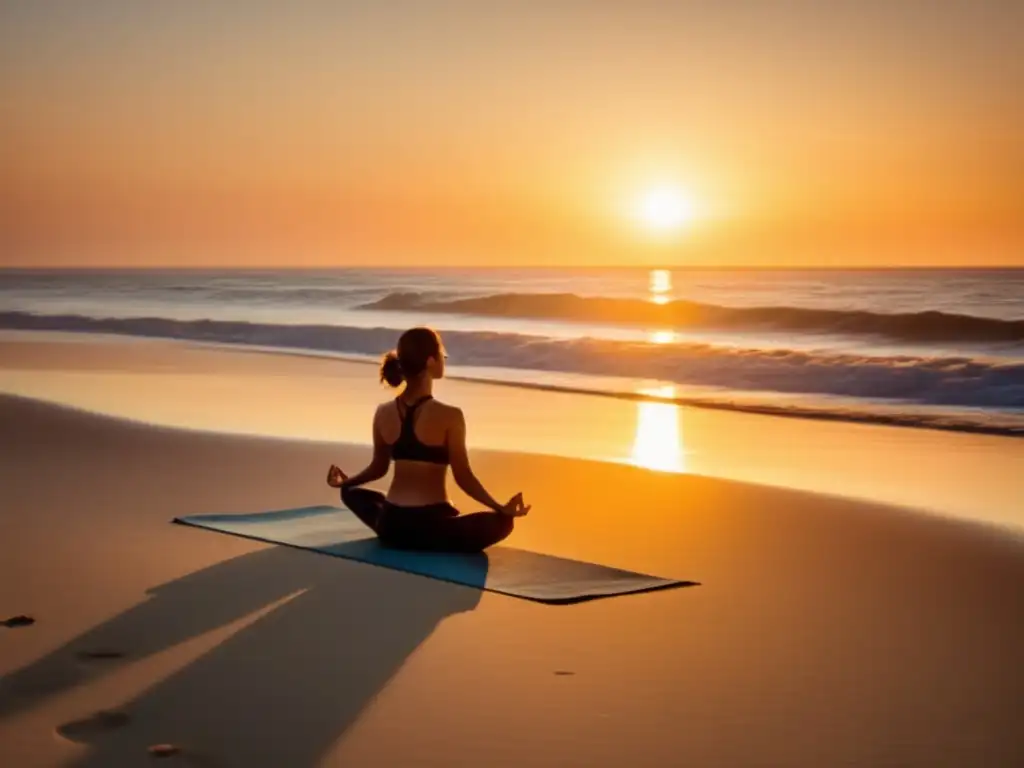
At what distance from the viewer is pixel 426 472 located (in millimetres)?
6328

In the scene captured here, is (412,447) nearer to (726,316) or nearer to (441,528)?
(441,528)

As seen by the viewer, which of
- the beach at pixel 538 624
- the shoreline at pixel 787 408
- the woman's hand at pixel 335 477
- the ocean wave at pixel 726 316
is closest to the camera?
the beach at pixel 538 624

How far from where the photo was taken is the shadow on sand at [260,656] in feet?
12.5

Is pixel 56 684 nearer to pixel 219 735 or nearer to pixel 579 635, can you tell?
pixel 219 735

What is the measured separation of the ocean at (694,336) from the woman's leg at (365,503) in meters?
7.87

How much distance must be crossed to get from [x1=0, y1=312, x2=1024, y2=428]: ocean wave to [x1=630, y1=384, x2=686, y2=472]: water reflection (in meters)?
3.44

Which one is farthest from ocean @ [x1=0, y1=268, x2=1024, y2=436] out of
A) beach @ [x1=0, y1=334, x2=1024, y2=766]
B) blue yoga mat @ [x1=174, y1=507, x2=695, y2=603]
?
blue yoga mat @ [x1=174, y1=507, x2=695, y2=603]

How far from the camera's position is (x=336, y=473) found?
6.46 m

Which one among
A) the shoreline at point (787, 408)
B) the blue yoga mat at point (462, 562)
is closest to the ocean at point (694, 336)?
the shoreline at point (787, 408)

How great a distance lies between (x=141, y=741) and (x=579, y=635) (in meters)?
1.81

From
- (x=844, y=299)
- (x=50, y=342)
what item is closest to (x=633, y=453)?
(x=50, y=342)

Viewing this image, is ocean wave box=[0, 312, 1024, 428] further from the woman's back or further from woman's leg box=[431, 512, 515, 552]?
the woman's back

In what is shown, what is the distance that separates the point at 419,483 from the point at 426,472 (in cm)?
7

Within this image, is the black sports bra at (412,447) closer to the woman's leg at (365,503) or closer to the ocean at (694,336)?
the woman's leg at (365,503)
